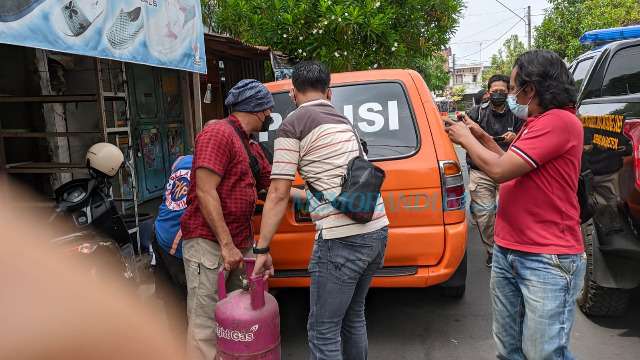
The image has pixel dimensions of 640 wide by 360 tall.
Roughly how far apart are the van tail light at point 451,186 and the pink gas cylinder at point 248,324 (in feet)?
4.37

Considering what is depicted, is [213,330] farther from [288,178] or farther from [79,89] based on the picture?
[79,89]

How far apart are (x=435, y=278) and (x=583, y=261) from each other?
1.19 meters

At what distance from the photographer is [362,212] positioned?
7.32 feet

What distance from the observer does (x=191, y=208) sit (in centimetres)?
264

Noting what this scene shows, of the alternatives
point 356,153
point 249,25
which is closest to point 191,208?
point 356,153

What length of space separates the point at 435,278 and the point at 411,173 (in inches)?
27.1

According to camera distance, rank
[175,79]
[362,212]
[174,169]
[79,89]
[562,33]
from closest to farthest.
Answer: [362,212] < [174,169] < [79,89] < [175,79] < [562,33]

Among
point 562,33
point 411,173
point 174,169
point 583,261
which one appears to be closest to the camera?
point 583,261

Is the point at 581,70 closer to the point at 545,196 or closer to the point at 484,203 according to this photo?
the point at 484,203

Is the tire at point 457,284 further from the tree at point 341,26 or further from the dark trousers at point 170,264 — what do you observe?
the tree at point 341,26

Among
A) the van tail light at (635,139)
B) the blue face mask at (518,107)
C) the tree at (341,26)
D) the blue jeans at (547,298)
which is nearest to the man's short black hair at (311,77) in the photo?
the blue face mask at (518,107)

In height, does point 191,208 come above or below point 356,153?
below

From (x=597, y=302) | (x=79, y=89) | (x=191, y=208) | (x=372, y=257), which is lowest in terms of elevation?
(x=597, y=302)

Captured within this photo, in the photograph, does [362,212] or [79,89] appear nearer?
[362,212]
